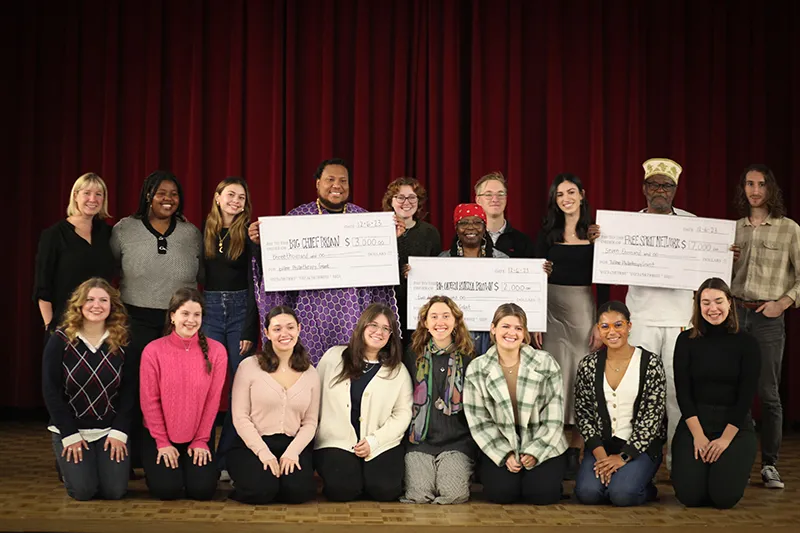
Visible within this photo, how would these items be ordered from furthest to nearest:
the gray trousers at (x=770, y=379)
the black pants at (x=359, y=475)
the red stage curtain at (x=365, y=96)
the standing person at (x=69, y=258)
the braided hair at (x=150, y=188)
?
the red stage curtain at (x=365, y=96) < the gray trousers at (x=770, y=379) < the braided hair at (x=150, y=188) < the standing person at (x=69, y=258) < the black pants at (x=359, y=475)

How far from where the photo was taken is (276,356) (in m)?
4.58

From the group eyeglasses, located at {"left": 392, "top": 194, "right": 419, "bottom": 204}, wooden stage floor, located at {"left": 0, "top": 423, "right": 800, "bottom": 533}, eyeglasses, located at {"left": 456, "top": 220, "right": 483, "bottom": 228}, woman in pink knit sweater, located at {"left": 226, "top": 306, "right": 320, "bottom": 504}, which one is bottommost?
wooden stage floor, located at {"left": 0, "top": 423, "right": 800, "bottom": 533}

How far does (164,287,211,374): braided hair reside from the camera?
4.50 m

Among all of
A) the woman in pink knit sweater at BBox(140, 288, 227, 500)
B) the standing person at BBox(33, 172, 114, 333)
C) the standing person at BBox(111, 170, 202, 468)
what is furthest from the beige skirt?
the standing person at BBox(33, 172, 114, 333)

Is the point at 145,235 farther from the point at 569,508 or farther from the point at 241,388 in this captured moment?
the point at 569,508

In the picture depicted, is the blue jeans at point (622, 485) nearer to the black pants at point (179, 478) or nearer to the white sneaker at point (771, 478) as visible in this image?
the white sneaker at point (771, 478)

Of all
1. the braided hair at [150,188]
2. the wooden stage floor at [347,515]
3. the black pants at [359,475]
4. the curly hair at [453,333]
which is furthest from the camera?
the braided hair at [150,188]

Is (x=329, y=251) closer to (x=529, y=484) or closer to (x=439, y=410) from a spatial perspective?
(x=439, y=410)

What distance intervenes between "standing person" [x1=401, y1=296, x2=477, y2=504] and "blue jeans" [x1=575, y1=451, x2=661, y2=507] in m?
0.57

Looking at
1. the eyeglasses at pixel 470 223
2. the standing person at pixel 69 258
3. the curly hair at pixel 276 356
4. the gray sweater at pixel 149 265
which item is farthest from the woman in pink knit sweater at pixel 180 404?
the eyeglasses at pixel 470 223

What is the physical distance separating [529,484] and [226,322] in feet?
6.01

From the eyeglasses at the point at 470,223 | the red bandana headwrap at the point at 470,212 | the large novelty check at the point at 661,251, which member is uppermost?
the red bandana headwrap at the point at 470,212

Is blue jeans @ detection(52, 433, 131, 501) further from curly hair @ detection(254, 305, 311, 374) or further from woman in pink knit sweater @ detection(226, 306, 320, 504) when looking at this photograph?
curly hair @ detection(254, 305, 311, 374)

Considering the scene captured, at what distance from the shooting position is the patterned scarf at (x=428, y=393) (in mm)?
4648
